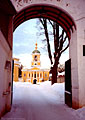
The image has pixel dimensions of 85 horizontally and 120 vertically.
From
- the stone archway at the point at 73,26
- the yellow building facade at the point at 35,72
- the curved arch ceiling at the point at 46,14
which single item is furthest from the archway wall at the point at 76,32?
the yellow building facade at the point at 35,72

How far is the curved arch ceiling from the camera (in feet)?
29.2

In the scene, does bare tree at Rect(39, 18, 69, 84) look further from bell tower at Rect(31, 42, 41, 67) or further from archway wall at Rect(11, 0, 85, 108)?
bell tower at Rect(31, 42, 41, 67)

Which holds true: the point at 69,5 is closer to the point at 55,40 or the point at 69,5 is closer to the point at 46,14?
the point at 46,14

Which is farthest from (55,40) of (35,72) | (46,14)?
A: (35,72)

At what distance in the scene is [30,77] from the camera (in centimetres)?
5666

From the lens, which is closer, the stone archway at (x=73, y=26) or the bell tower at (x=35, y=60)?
the stone archway at (x=73, y=26)

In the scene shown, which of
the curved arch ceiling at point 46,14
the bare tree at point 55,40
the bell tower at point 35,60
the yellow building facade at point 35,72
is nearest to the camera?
the curved arch ceiling at point 46,14

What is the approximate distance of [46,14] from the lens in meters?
9.95

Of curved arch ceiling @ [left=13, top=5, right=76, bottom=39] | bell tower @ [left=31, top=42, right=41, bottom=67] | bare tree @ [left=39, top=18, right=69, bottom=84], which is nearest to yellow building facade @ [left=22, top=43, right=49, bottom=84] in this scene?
bell tower @ [left=31, top=42, right=41, bottom=67]

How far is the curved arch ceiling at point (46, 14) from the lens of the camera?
8.91 metres

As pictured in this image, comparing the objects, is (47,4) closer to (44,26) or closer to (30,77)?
(44,26)

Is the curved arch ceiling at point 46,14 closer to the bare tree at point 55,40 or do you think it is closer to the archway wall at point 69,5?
the archway wall at point 69,5

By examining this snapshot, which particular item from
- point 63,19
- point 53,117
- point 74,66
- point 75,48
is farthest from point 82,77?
point 63,19

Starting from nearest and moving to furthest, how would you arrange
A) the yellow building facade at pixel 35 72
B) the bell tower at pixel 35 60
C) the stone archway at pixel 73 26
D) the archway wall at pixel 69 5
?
the stone archway at pixel 73 26 → the archway wall at pixel 69 5 → the yellow building facade at pixel 35 72 → the bell tower at pixel 35 60
